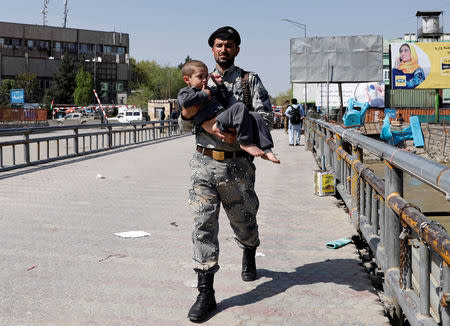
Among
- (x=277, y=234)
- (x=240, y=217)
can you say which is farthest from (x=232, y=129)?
(x=277, y=234)

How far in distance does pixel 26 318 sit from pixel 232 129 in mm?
1858

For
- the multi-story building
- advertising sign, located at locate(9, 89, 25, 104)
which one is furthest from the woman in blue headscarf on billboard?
the multi-story building

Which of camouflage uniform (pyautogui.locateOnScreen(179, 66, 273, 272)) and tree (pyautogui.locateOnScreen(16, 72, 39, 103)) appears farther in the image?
tree (pyautogui.locateOnScreen(16, 72, 39, 103))

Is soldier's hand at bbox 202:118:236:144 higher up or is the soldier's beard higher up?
the soldier's beard

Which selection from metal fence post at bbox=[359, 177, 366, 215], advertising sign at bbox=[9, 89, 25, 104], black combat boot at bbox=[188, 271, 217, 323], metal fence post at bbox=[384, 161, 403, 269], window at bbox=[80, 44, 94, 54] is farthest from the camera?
window at bbox=[80, 44, 94, 54]

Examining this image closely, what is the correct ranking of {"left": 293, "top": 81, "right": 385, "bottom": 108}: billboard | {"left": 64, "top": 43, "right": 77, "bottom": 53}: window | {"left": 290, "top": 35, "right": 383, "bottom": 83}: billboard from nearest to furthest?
{"left": 290, "top": 35, "right": 383, "bottom": 83}: billboard, {"left": 293, "top": 81, "right": 385, "bottom": 108}: billboard, {"left": 64, "top": 43, "right": 77, "bottom": 53}: window

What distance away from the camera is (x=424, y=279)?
2.85 metres

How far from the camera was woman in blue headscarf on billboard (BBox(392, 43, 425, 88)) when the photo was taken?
53.0m

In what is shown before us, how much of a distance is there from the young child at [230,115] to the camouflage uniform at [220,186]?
0.49 feet

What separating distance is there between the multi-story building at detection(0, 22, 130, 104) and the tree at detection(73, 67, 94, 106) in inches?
109

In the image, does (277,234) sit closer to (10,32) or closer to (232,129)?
(232,129)

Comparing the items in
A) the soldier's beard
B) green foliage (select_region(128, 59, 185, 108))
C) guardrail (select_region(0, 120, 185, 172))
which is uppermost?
green foliage (select_region(128, 59, 185, 108))

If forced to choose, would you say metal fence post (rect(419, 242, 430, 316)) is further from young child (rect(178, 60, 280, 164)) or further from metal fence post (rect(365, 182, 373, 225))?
metal fence post (rect(365, 182, 373, 225))

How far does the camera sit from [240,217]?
4285mm
